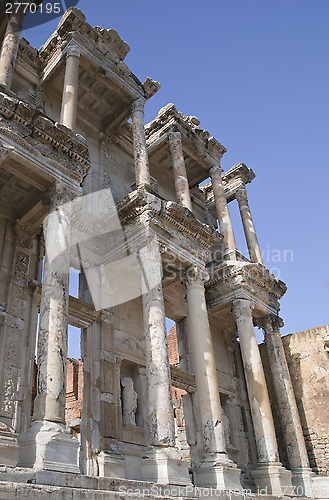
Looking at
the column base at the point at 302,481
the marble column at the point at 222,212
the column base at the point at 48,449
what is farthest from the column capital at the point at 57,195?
the column base at the point at 302,481

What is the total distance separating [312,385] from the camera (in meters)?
16.8

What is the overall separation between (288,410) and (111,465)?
7.39 meters

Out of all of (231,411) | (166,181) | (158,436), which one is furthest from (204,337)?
(166,181)

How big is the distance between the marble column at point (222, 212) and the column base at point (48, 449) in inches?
406

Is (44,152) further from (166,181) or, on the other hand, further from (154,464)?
(166,181)

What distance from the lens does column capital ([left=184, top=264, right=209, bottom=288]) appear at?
13.3m

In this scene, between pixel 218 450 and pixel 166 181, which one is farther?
pixel 166 181

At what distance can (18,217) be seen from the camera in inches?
450

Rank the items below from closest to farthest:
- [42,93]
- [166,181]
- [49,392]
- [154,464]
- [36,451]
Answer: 1. [36,451]
2. [49,392]
3. [154,464]
4. [42,93]
5. [166,181]

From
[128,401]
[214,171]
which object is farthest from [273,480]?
[214,171]

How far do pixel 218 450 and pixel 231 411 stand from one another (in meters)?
5.94

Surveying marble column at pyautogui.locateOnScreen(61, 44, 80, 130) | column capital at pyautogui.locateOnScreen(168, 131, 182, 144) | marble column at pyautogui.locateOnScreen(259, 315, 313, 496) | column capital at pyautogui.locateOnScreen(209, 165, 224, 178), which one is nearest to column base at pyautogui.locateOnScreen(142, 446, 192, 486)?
marble column at pyautogui.locateOnScreen(259, 315, 313, 496)

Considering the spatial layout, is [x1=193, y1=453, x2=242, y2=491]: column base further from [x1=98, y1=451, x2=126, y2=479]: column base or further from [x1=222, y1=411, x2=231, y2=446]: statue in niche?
[x1=222, y1=411, x2=231, y2=446]: statue in niche

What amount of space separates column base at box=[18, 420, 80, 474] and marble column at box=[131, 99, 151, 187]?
290 inches
